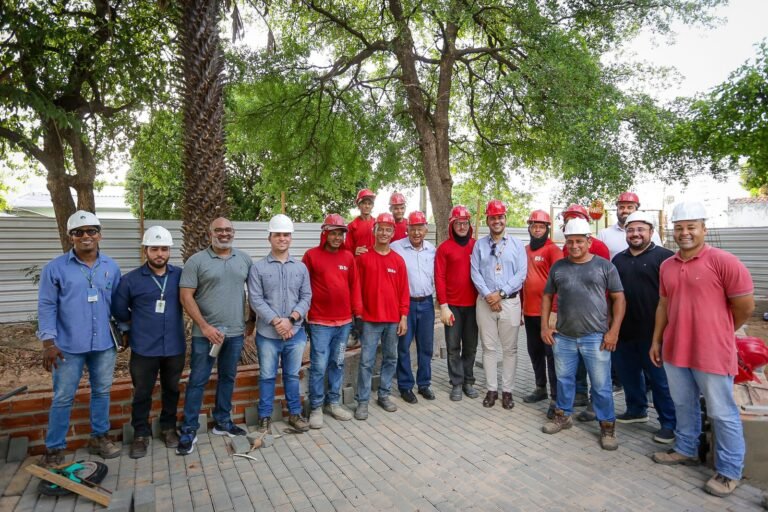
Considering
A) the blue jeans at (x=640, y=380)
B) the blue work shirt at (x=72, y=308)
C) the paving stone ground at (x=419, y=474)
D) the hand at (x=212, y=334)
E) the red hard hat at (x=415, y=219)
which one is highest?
the red hard hat at (x=415, y=219)

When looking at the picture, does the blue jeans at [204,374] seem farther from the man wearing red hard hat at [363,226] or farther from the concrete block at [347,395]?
the man wearing red hard hat at [363,226]

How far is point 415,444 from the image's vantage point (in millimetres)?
4535

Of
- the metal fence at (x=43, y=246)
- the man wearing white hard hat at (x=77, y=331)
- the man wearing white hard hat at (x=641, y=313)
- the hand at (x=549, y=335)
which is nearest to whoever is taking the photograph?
A: the man wearing white hard hat at (x=77, y=331)

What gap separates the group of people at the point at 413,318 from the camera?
3850 mm

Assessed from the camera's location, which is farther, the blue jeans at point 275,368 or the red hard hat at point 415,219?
the red hard hat at point 415,219

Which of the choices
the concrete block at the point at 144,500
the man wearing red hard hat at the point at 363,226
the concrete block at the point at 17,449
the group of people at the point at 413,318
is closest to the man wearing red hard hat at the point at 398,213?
the man wearing red hard hat at the point at 363,226

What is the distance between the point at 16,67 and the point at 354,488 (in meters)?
8.46

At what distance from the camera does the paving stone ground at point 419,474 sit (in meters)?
3.50

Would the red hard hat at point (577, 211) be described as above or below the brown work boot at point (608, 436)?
above

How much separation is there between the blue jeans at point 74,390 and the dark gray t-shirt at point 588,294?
4230 mm

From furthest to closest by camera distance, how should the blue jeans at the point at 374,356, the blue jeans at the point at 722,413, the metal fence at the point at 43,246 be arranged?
the metal fence at the point at 43,246 → the blue jeans at the point at 374,356 → the blue jeans at the point at 722,413

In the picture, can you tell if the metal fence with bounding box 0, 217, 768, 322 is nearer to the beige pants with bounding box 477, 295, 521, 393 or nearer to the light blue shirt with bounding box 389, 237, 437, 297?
the light blue shirt with bounding box 389, 237, 437, 297

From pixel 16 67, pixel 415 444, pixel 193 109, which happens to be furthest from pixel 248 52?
pixel 415 444

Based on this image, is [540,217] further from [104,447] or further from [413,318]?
[104,447]
